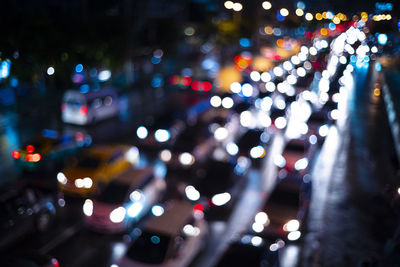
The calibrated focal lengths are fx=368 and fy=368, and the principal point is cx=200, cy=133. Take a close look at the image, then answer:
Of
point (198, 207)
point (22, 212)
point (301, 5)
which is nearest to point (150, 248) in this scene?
point (198, 207)

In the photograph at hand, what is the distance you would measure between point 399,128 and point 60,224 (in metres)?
9.81

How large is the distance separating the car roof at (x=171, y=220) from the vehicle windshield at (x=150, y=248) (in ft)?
0.60

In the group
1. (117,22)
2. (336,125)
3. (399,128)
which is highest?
(117,22)

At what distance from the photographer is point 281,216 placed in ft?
35.9

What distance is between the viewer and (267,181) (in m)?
14.5

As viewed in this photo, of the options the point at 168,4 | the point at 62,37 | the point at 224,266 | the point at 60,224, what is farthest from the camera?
the point at 168,4

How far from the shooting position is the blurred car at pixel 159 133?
17.1 m

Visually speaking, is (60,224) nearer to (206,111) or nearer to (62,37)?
(62,37)

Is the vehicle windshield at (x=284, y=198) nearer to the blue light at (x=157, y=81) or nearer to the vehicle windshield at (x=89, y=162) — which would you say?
the vehicle windshield at (x=89, y=162)

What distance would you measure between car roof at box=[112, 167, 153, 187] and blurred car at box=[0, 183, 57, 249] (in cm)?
216

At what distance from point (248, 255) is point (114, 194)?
4.68 m

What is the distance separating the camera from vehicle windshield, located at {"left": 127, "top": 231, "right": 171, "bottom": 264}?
28.7 ft

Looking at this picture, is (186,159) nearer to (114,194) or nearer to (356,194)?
(114,194)

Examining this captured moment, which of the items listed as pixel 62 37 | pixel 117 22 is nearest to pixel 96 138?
pixel 62 37
